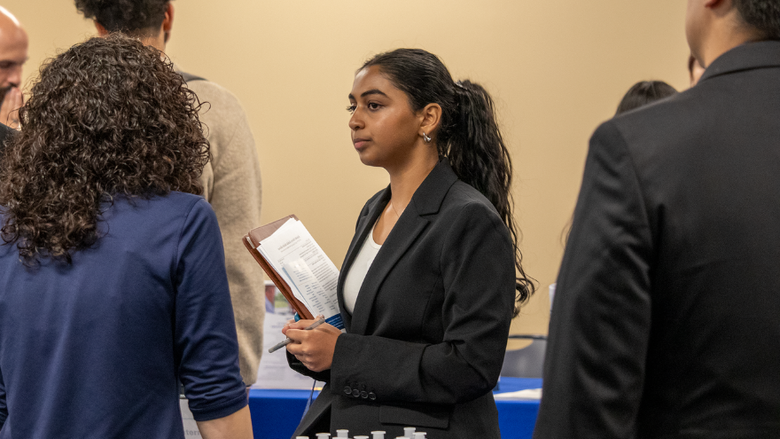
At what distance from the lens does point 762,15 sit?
745mm

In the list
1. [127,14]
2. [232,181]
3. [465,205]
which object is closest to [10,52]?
[127,14]

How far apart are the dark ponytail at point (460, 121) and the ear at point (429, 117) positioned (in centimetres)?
2

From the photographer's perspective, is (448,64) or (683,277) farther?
(448,64)

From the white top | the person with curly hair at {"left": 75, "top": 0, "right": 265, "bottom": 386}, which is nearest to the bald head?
the person with curly hair at {"left": 75, "top": 0, "right": 265, "bottom": 386}

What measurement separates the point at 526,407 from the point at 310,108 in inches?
81.6

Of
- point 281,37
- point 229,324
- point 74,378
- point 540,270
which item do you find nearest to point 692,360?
point 229,324

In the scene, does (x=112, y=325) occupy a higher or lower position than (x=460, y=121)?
lower

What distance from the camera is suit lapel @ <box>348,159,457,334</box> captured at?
143cm

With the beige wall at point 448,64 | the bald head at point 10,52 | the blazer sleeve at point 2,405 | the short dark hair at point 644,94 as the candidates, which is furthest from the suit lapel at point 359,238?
the beige wall at point 448,64

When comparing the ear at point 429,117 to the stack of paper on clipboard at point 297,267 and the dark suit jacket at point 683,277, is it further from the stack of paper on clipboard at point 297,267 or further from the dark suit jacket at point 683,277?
the dark suit jacket at point 683,277

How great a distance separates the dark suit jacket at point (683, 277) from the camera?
0.69m

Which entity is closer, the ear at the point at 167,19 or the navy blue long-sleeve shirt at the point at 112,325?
the navy blue long-sleeve shirt at the point at 112,325

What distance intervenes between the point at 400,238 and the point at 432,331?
223 millimetres

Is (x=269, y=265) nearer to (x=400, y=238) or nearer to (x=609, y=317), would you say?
(x=400, y=238)
